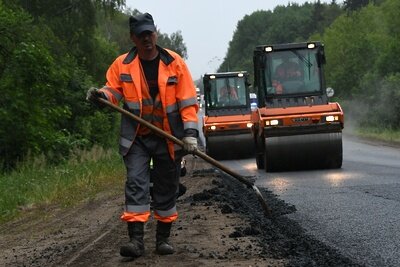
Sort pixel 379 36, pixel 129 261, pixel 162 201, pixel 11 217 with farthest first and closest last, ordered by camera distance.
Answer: pixel 379 36
pixel 11 217
pixel 162 201
pixel 129 261

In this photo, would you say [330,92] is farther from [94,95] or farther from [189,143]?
[94,95]

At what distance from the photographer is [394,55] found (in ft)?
148

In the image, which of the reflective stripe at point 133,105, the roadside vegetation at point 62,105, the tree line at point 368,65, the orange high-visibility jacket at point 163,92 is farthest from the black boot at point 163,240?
the tree line at point 368,65

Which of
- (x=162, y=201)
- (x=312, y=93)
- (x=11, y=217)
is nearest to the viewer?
(x=162, y=201)

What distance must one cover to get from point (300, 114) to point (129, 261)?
10.2 meters

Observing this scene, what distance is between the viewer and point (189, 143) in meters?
5.92

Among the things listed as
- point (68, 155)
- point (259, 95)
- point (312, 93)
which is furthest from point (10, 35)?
point (312, 93)

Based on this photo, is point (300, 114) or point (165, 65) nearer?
point (165, 65)

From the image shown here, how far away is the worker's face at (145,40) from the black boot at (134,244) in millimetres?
1418

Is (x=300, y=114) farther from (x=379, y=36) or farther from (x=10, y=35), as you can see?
(x=379, y=36)

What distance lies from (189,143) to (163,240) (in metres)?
0.82

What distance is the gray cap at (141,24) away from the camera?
5.89 meters

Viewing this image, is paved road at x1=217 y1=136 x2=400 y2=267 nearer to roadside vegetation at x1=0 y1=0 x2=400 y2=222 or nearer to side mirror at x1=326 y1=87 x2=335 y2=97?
side mirror at x1=326 y1=87 x2=335 y2=97

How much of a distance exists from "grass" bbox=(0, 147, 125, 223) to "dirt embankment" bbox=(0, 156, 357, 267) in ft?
4.25
